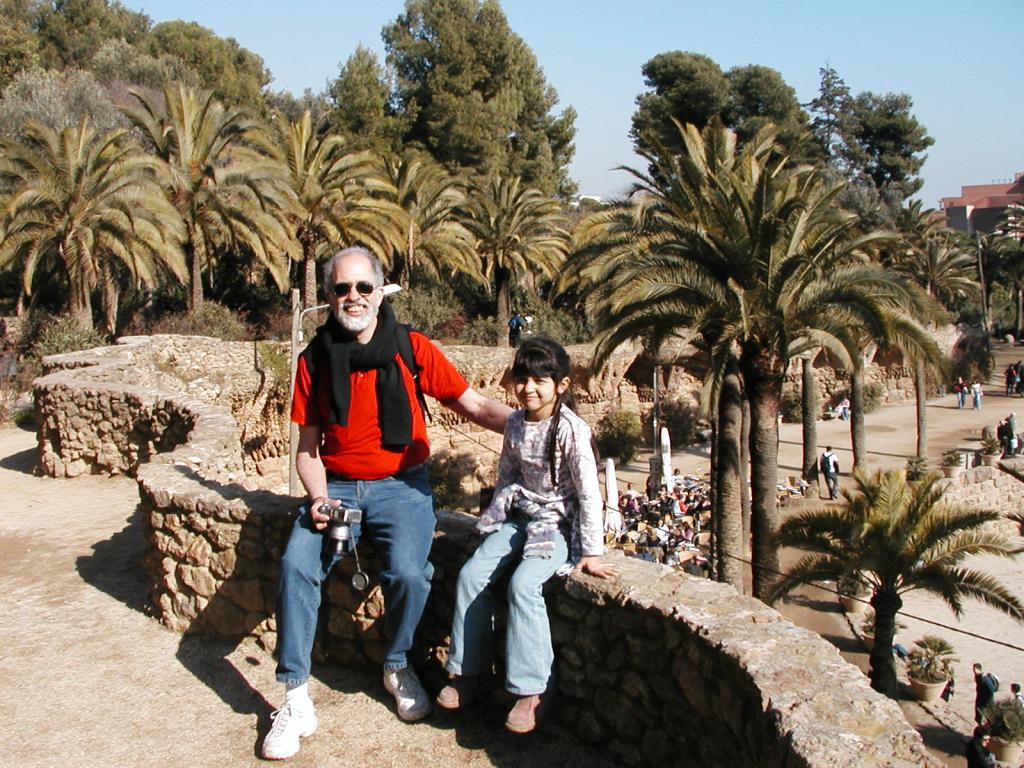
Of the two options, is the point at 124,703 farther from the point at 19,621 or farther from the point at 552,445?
the point at 552,445

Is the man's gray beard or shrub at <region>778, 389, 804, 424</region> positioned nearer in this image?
the man's gray beard

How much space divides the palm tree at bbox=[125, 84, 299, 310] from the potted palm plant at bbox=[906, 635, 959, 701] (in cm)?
1465

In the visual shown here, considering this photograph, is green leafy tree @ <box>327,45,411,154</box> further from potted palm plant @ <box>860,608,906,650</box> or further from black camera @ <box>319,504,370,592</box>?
black camera @ <box>319,504,370,592</box>

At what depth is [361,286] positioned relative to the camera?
3.84 meters

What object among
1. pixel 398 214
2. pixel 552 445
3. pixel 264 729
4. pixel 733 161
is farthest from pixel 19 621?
pixel 398 214

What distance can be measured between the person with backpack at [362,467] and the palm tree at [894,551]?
9.08 metres

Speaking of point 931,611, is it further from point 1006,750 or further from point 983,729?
point 983,729

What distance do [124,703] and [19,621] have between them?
1.55 meters

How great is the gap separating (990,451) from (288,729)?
27631 millimetres

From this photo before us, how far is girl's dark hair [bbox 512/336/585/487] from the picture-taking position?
3.69 metres

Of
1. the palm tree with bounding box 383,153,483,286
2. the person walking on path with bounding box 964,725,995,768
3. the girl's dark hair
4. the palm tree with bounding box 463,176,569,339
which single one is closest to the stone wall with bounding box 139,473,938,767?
the girl's dark hair

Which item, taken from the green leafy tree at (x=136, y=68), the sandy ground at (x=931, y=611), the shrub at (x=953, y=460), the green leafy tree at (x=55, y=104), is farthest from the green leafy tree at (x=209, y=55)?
the shrub at (x=953, y=460)

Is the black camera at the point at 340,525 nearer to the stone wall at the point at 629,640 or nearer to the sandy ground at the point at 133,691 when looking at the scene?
the stone wall at the point at 629,640

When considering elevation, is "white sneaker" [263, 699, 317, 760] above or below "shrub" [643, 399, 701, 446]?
above
